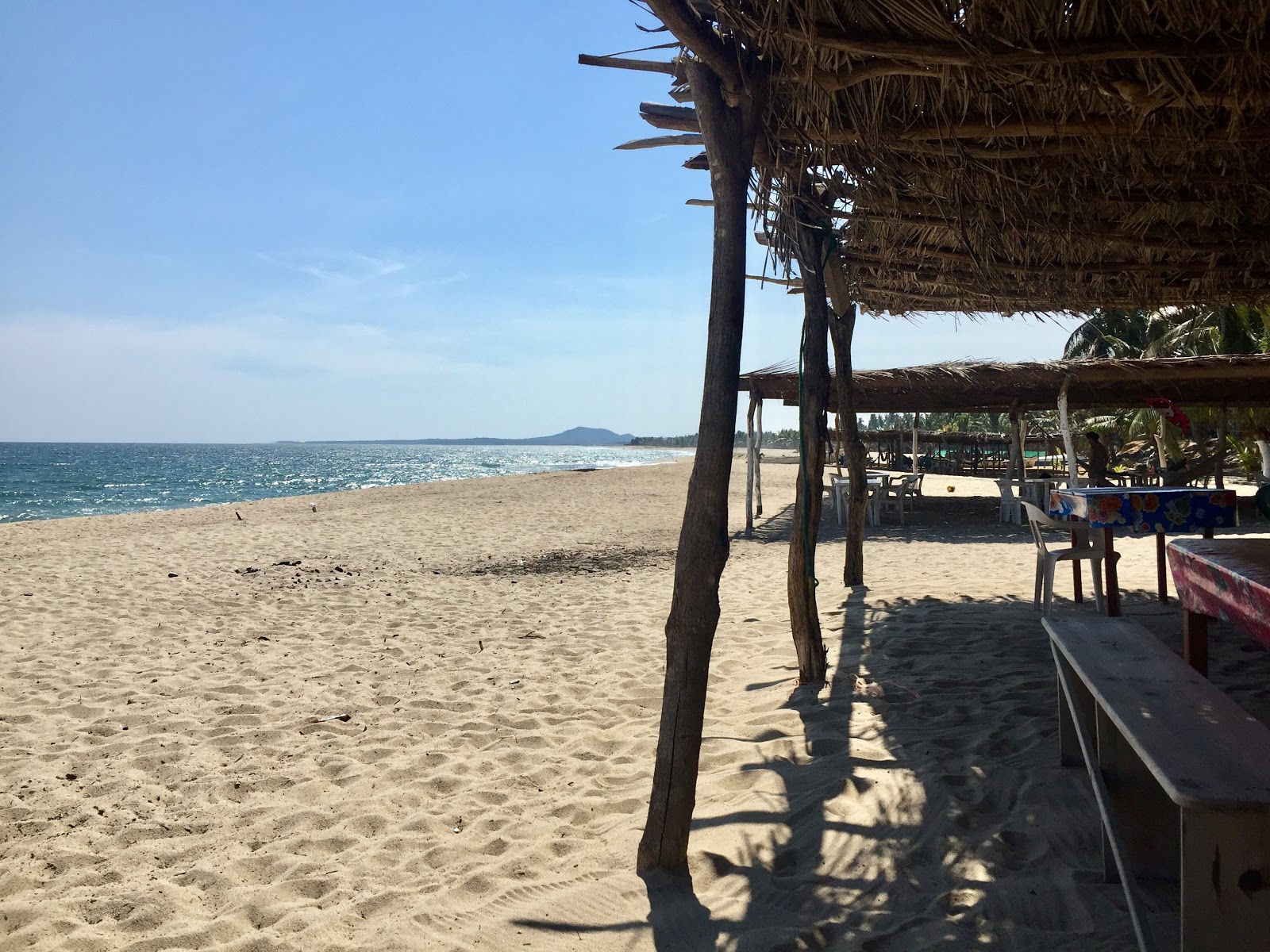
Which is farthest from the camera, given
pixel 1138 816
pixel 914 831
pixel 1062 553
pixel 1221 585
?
pixel 1062 553

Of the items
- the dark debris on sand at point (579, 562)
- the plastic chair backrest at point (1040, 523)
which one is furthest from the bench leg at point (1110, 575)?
the dark debris on sand at point (579, 562)

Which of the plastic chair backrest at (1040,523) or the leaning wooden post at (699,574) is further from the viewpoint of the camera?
the plastic chair backrest at (1040,523)

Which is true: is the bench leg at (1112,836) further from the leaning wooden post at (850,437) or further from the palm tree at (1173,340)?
the palm tree at (1173,340)

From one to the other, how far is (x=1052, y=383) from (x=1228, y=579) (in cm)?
983

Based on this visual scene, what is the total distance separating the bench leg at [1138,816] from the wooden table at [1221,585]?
1.64ft

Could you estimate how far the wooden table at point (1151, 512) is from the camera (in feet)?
14.4

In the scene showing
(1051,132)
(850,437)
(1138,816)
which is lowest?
(1138,816)

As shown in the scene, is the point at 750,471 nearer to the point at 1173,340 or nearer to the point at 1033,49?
the point at 1033,49

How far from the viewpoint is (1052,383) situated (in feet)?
36.7

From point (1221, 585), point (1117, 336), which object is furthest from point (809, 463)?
point (1117, 336)

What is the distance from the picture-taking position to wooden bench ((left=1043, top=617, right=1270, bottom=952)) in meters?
1.43

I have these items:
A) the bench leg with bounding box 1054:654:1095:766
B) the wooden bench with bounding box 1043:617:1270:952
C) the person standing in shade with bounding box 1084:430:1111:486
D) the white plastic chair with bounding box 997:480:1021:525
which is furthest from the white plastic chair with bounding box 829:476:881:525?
the wooden bench with bounding box 1043:617:1270:952

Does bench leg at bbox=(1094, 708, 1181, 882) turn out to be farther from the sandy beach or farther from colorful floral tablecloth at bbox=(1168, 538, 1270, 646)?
colorful floral tablecloth at bbox=(1168, 538, 1270, 646)

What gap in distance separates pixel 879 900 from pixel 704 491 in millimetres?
1230
